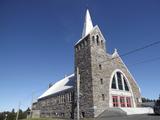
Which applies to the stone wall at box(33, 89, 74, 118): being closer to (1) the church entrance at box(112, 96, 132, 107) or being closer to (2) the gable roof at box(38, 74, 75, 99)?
(2) the gable roof at box(38, 74, 75, 99)

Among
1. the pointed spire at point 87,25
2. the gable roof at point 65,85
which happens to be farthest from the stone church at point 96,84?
the gable roof at point 65,85

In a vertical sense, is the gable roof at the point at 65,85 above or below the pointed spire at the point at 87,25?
below

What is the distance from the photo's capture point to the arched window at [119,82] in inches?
1360

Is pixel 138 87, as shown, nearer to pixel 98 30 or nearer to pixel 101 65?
pixel 101 65

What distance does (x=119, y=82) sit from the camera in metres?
35.9

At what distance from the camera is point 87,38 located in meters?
33.6

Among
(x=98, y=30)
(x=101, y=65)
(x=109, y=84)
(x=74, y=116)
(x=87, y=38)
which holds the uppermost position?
(x=98, y=30)

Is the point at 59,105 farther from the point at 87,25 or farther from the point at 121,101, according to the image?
the point at 87,25

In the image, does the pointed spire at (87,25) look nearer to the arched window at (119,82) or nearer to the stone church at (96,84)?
the stone church at (96,84)

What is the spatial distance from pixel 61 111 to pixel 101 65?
13.2 meters

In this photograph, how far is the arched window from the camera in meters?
34.5

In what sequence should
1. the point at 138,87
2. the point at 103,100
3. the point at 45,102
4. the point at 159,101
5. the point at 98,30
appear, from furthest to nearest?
1. the point at 45,102
2. the point at 138,87
3. the point at 98,30
4. the point at 103,100
5. the point at 159,101

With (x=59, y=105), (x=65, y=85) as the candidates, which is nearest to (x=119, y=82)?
(x=65, y=85)

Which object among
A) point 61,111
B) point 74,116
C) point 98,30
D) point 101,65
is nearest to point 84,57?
point 101,65
